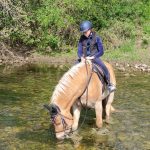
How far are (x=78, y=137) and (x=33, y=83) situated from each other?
6.57m

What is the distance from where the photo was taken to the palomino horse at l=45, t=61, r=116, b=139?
9166mm

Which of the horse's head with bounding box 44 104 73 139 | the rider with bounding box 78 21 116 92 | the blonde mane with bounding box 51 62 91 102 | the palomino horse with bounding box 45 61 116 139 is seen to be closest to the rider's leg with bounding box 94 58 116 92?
the rider with bounding box 78 21 116 92

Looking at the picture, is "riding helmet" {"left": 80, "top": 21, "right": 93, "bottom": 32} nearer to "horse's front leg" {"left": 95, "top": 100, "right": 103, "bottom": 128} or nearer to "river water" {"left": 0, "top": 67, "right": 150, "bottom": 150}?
"horse's front leg" {"left": 95, "top": 100, "right": 103, "bottom": 128}

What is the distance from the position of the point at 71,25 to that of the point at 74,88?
1334cm

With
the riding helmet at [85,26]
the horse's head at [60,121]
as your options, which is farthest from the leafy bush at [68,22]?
the horse's head at [60,121]

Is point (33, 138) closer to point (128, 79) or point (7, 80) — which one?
point (7, 80)

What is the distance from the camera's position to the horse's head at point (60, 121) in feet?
29.3

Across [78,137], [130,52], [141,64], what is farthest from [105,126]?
[130,52]

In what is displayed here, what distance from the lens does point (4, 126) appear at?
36.8 ft

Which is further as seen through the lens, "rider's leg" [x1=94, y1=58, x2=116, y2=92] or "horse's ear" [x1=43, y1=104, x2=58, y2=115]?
"rider's leg" [x1=94, y1=58, x2=116, y2=92]

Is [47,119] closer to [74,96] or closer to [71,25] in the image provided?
[74,96]

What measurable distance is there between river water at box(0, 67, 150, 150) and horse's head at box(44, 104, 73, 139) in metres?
0.44

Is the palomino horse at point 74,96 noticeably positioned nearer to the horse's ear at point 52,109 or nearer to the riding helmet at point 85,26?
the horse's ear at point 52,109

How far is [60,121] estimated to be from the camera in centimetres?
909
